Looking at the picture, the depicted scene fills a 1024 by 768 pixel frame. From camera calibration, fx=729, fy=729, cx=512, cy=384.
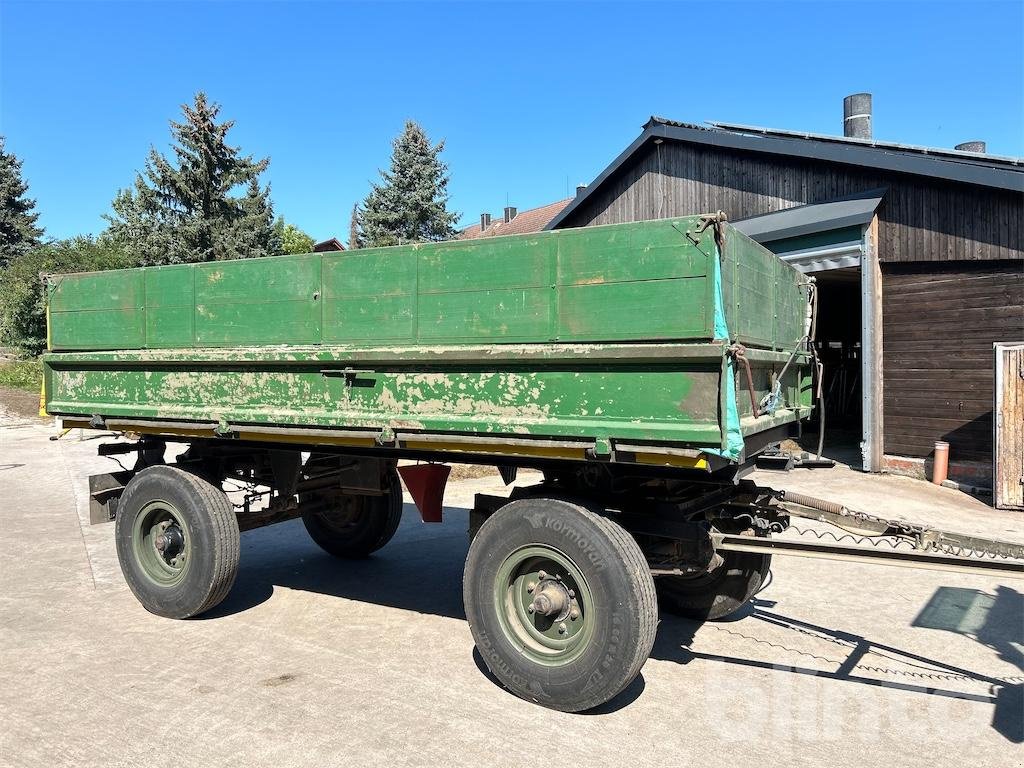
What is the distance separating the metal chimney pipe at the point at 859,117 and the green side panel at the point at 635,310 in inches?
652

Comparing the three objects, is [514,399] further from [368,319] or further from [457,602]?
[457,602]

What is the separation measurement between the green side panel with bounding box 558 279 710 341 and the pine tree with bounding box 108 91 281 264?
2693 centimetres

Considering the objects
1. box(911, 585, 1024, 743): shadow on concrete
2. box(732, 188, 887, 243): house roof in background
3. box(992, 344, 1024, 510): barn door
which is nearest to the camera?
box(911, 585, 1024, 743): shadow on concrete

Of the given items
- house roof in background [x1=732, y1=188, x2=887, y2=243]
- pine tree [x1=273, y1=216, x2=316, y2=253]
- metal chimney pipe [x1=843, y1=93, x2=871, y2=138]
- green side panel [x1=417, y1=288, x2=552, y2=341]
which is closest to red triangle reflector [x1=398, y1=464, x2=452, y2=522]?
green side panel [x1=417, y1=288, x2=552, y2=341]

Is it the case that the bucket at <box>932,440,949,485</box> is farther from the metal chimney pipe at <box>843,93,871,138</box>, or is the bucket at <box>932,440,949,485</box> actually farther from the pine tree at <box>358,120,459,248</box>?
the pine tree at <box>358,120,459,248</box>

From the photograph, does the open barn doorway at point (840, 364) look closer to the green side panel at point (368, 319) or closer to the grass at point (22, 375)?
the green side panel at point (368, 319)

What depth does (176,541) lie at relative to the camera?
552cm

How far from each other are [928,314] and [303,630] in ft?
35.1

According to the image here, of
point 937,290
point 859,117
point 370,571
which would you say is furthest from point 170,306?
point 859,117

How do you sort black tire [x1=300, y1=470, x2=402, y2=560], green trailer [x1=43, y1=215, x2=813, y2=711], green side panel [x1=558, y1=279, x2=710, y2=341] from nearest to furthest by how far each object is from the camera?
green side panel [x1=558, y1=279, x2=710, y2=341], green trailer [x1=43, y1=215, x2=813, y2=711], black tire [x1=300, y1=470, x2=402, y2=560]

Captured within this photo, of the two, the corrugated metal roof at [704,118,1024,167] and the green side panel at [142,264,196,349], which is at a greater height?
the corrugated metal roof at [704,118,1024,167]

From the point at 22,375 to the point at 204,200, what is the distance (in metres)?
9.79

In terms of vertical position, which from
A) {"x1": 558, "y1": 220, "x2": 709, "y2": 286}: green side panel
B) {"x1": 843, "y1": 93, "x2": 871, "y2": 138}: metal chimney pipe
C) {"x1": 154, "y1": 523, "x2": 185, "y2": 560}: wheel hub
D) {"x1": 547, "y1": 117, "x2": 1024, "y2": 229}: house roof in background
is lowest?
{"x1": 154, "y1": 523, "x2": 185, "y2": 560}: wheel hub

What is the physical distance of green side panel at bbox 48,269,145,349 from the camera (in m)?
5.51
